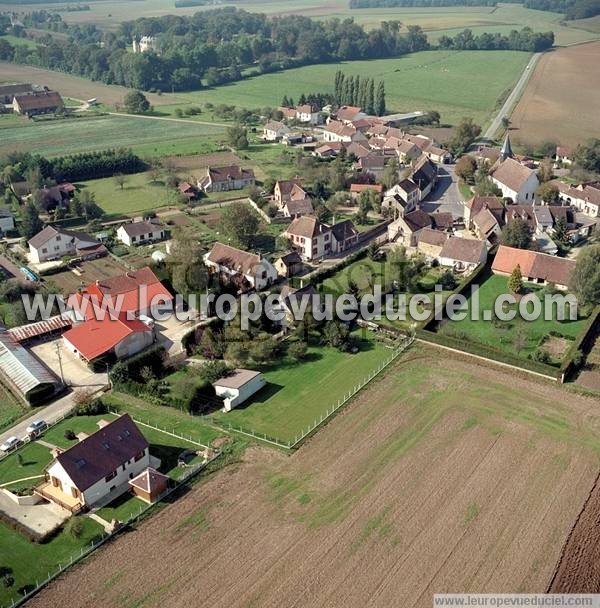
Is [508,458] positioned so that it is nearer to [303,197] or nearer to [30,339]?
A: [30,339]

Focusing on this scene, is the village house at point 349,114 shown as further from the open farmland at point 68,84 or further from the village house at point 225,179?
the open farmland at point 68,84

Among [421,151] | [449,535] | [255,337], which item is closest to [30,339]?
[255,337]

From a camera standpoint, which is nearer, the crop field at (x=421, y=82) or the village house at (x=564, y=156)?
the village house at (x=564, y=156)

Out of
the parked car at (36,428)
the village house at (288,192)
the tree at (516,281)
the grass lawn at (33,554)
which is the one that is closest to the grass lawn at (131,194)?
the village house at (288,192)

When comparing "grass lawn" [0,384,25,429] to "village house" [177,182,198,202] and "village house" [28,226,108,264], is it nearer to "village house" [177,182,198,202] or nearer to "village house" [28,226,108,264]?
"village house" [28,226,108,264]

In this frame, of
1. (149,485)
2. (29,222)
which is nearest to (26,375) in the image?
(149,485)

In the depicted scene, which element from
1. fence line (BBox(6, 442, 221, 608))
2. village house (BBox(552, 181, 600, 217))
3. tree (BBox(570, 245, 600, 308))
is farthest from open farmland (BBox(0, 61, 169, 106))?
fence line (BBox(6, 442, 221, 608))
